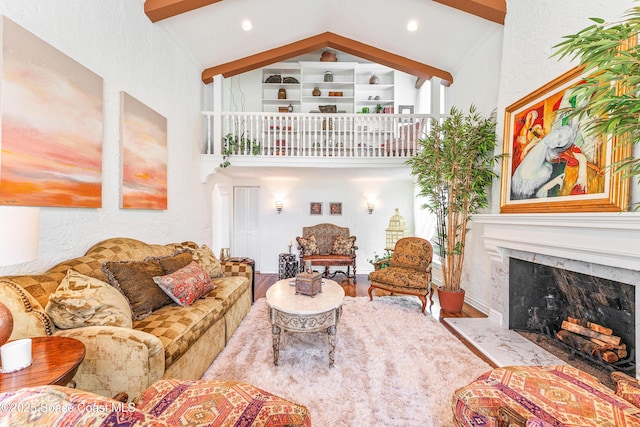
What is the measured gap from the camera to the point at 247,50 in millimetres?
4547

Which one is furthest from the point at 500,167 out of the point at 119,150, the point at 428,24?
the point at 119,150

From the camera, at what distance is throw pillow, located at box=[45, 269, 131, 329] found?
60.7 inches

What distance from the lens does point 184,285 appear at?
234cm

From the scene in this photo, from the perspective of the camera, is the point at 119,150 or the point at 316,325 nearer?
the point at 316,325

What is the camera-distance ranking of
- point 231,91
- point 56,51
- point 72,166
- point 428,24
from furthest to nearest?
1. point 231,91
2. point 428,24
3. point 72,166
4. point 56,51

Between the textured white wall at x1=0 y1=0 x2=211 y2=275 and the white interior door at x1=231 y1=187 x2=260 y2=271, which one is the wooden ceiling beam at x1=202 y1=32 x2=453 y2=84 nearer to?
the textured white wall at x1=0 y1=0 x2=211 y2=275

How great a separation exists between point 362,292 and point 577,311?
2.63m

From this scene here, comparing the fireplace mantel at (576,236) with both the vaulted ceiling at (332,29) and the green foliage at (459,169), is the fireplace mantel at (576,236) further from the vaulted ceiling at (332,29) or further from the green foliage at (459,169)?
the vaulted ceiling at (332,29)

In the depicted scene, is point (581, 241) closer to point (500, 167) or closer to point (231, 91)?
point (500, 167)

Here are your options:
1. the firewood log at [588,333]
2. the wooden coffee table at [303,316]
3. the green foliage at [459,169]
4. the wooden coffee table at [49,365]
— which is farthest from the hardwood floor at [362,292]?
the wooden coffee table at [49,365]

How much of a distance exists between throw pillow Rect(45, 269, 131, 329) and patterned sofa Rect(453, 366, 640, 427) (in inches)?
80.6

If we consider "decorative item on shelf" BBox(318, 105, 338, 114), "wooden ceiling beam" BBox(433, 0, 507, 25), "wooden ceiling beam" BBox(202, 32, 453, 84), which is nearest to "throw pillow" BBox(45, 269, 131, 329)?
"wooden ceiling beam" BBox(202, 32, 453, 84)

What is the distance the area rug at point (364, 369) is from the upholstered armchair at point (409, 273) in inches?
17.0

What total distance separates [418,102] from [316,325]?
5798 mm
